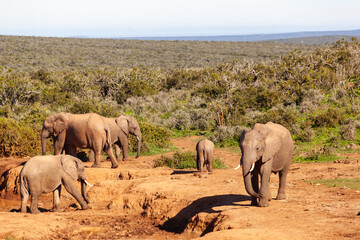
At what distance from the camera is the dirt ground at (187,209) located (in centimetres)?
871

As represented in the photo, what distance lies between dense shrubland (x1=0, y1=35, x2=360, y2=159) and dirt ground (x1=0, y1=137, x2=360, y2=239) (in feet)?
16.5

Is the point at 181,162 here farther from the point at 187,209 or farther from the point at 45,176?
the point at 45,176

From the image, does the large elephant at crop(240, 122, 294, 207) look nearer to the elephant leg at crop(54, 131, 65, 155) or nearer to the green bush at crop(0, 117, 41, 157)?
the elephant leg at crop(54, 131, 65, 155)

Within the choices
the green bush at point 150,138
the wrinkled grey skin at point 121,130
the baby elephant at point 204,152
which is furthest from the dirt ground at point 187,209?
the green bush at point 150,138

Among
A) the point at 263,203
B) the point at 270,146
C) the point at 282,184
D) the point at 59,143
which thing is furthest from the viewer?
the point at 59,143

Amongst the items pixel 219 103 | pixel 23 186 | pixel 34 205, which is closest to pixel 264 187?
pixel 34 205

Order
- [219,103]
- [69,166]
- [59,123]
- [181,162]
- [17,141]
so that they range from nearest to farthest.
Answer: [69,166] < [59,123] < [181,162] < [17,141] < [219,103]

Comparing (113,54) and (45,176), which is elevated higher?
(113,54)

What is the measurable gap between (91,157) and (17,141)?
315cm

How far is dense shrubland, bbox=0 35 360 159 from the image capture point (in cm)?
2175

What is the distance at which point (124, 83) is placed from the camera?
35594 millimetres

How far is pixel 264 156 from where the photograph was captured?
9.73 metres

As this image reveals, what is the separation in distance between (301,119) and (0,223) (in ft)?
60.0

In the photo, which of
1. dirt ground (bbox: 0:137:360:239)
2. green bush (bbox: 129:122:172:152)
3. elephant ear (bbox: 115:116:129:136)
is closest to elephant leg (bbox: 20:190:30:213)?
dirt ground (bbox: 0:137:360:239)
